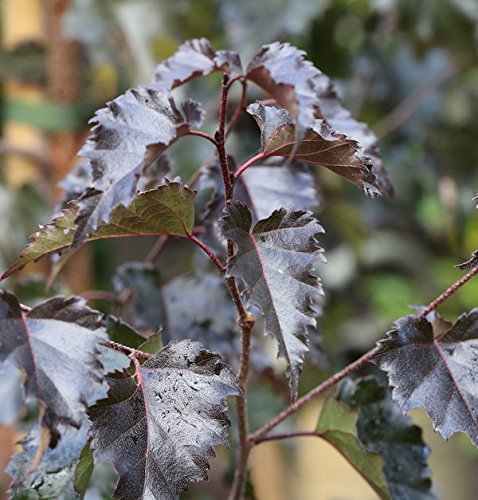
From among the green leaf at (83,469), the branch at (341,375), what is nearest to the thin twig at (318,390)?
the branch at (341,375)

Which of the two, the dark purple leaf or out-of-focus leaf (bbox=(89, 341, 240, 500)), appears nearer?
out-of-focus leaf (bbox=(89, 341, 240, 500))

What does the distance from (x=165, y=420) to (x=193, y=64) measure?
0.20 metres

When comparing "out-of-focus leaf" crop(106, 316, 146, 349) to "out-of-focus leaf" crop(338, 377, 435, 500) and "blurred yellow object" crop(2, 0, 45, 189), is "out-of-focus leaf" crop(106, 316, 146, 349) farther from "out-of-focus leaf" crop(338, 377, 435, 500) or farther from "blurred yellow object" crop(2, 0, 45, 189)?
"blurred yellow object" crop(2, 0, 45, 189)

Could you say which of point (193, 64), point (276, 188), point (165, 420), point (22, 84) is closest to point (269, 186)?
point (276, 188)

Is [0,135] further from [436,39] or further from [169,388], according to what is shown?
[169,388]

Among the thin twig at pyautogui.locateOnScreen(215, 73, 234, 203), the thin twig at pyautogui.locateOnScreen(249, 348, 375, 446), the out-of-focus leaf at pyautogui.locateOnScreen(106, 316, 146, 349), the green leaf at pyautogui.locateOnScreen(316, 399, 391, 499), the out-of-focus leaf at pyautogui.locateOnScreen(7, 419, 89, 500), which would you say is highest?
the thin twig at pyautogui.locateOnScreen(215, 73, 234, 203)

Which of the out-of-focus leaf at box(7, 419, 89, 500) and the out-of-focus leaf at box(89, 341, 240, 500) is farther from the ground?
the out-of-focus leaf at box(89, 341, 240, 500)

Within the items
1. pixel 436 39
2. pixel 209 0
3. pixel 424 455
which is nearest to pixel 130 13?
pixel 209 0

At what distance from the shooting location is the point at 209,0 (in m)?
1.12

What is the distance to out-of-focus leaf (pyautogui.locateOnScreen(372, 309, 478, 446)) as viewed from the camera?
1.19 ft

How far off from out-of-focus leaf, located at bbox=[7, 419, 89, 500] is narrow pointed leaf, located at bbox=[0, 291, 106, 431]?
4.4 inches

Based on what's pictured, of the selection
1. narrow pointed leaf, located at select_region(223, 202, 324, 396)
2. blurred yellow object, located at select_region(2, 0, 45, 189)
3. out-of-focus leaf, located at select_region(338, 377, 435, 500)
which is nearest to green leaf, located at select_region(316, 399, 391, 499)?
out-of-focus leaf, located at select_region(338, 377, 435, 500)

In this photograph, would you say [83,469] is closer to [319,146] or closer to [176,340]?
[176,340]

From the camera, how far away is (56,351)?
316 millimetres
